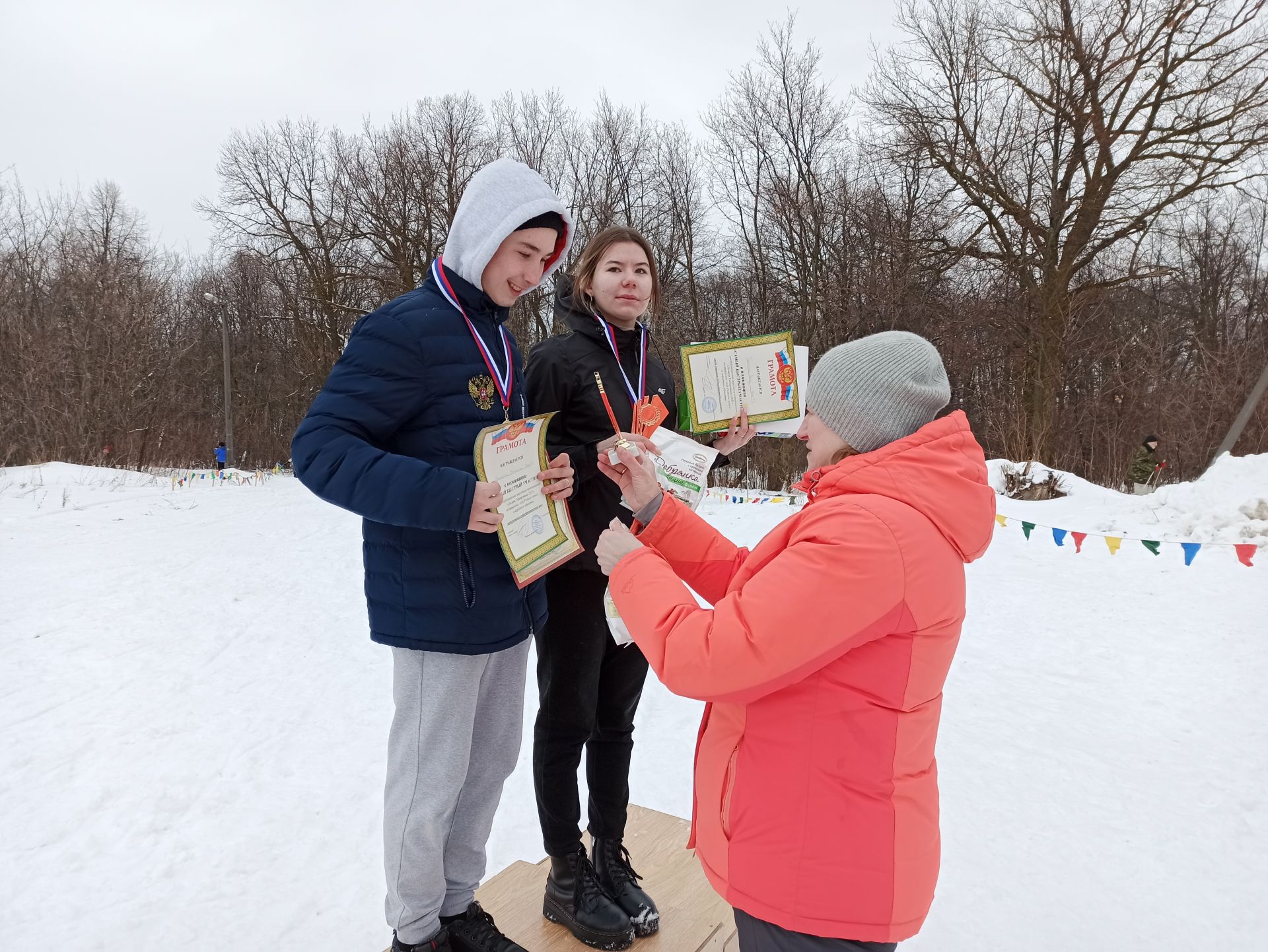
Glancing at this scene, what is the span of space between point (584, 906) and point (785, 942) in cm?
99

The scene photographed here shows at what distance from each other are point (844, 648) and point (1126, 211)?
62.6 ft

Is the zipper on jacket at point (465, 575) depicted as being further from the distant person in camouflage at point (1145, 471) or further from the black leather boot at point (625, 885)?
the distant person in camouflage at point (1145, 471)

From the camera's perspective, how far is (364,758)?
150 inches

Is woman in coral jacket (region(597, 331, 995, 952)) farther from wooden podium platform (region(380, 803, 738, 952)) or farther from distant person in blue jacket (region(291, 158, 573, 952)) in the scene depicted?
wooden podium platform (region(380, 803, 738, 952))

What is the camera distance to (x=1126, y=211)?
16.1 meters

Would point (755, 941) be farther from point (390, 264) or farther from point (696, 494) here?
point (390, 264)

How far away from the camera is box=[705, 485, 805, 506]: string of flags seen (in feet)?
36.8

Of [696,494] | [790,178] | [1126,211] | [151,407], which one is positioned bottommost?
[696,494]

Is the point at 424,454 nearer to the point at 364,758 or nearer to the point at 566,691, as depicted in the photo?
the point at 566,691

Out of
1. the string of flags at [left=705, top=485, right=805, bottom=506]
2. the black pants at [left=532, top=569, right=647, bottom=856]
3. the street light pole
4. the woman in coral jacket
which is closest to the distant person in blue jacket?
the black pants at [left=532, top=569, right=647, bottom=856]

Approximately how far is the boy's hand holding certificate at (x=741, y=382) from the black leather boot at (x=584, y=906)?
1330mm

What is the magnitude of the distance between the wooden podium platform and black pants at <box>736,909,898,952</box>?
2.69 feet

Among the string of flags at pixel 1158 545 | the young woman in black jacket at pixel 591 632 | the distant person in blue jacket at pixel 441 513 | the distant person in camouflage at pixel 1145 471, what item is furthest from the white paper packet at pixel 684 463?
the distant person in camouflage at pixel 1145 471

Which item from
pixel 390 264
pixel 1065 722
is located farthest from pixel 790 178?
pixel 1065 722
